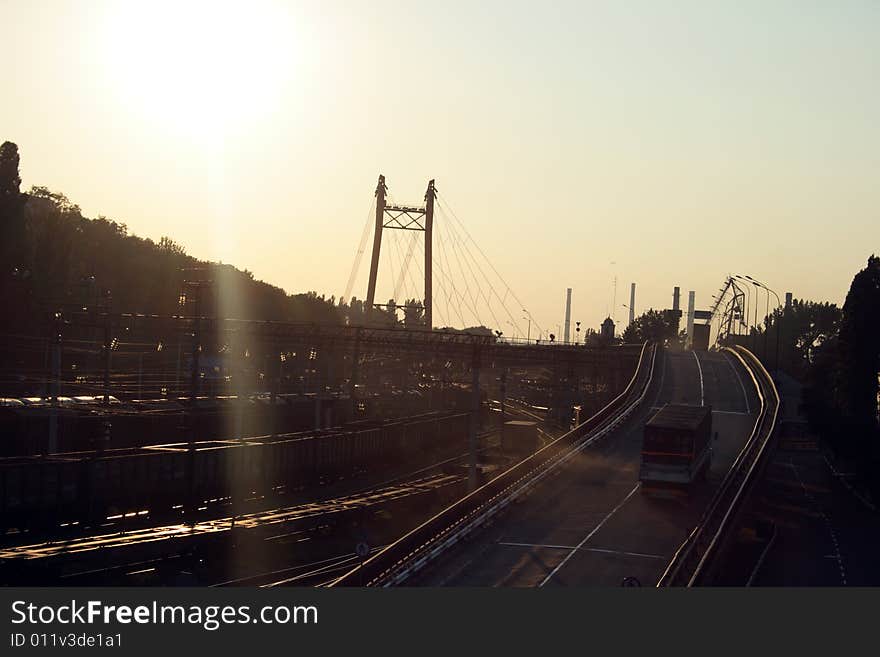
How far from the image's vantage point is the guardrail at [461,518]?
29.4 meters

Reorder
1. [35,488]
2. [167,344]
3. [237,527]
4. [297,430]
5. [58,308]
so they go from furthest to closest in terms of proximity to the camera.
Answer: [167,344] → [297,430] → [58,308] → [35,488] → [237,527]

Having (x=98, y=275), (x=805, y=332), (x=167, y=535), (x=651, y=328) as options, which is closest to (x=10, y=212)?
(x=167, y=535)

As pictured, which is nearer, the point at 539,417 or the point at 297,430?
the point at 297,430

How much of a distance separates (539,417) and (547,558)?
245ft

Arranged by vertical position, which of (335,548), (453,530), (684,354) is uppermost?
(684,354)

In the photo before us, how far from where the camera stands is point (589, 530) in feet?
124

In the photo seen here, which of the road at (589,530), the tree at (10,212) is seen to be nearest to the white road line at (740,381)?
the road at (589,530)

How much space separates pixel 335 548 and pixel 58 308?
33821mm

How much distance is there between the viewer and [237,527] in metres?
47.2

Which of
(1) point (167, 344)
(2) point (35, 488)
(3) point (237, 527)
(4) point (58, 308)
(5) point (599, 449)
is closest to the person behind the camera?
(3) point (237, 527)

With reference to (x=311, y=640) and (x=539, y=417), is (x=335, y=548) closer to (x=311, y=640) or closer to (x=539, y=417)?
(x=311, y=640)

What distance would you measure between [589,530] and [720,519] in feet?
15.5

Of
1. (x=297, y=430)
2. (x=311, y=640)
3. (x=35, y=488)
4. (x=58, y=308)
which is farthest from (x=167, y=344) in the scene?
(x=311, y=640)

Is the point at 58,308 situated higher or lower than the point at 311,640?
higher
